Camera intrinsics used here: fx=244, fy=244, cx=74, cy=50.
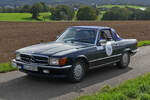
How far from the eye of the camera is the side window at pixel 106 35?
8077mm

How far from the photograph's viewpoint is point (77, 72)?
6.75 metres

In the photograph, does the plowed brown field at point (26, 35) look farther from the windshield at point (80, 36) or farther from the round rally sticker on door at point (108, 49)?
the round rally sticker on door at point (108, 49)

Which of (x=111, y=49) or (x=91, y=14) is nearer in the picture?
(x=111, y=49)

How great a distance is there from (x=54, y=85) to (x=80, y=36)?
1.96 m

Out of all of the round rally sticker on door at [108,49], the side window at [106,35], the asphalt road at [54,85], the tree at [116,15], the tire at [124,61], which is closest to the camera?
the asphalt road at [54,85]

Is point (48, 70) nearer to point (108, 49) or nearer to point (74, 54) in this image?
point (74, 54)

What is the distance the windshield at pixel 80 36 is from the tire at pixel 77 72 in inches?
38.6

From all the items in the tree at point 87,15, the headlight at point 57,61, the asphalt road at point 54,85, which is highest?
the headlight at point 57,61

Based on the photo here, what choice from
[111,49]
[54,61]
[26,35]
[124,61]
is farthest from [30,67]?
[26,35]

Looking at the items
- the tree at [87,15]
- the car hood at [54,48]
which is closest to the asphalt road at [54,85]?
the car hood at [54,48]

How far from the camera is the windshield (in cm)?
763

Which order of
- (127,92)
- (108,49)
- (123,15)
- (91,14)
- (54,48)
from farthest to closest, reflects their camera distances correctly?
(91,14) → (123,15) → (108,49) → (54,48) → (127,92)

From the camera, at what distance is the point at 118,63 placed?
8.79 meters

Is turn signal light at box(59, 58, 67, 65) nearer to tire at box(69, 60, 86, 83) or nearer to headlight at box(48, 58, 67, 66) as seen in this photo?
headlight at box(48, 58, 67, 66)
